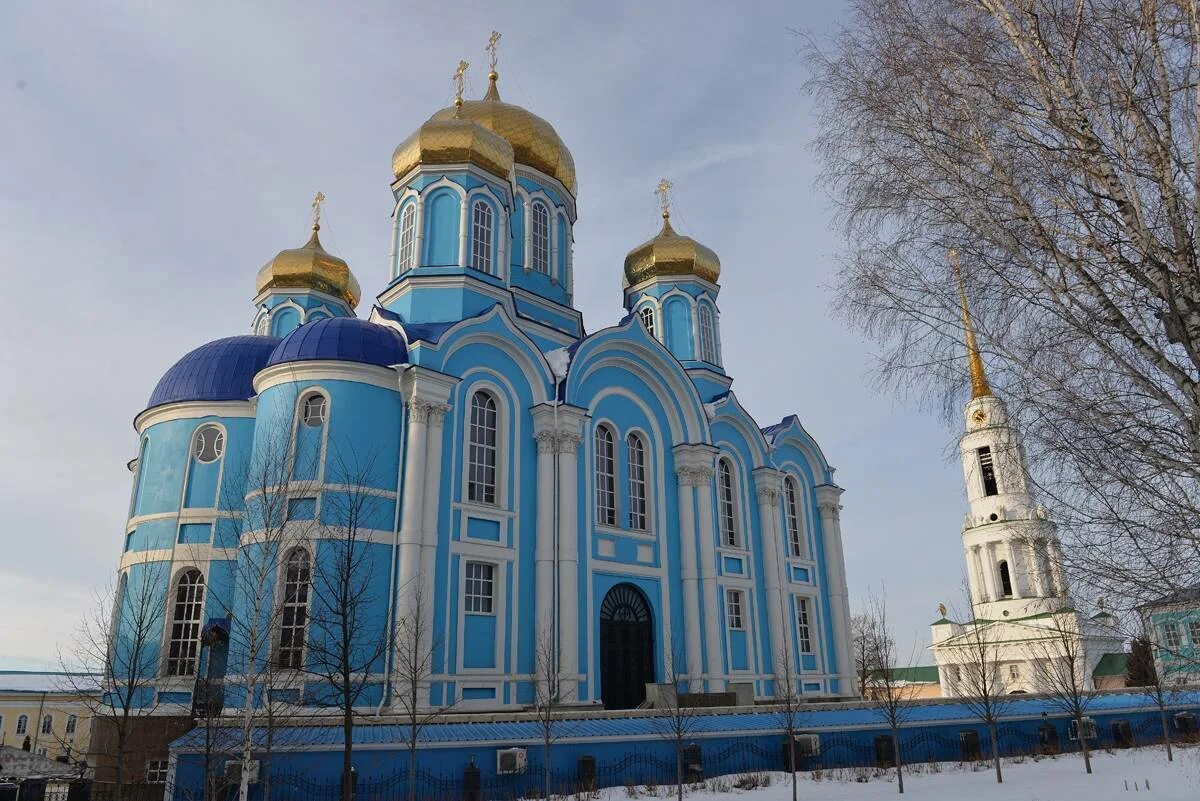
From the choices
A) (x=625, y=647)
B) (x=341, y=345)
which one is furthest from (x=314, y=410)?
(x=625, y=647)

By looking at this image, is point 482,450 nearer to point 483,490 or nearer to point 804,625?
point 483,490

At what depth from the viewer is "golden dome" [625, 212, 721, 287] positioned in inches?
1062

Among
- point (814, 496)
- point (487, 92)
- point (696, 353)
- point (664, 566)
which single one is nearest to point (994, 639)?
point (814, 496)

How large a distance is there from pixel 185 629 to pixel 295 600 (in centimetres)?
392

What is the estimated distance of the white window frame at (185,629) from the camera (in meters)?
16.4

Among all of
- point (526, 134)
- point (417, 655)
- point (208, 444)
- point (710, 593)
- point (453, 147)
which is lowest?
point (417, 655)

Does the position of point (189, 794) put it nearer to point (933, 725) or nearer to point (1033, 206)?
point (1033, 206)

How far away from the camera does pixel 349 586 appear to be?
13320 mm

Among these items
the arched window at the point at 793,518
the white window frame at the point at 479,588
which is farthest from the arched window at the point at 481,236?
the arched window at the point at 793,518

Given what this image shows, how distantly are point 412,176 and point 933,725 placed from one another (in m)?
16.5

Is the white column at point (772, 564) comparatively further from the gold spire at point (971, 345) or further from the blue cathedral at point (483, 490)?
the gold spire at point (971, 345)

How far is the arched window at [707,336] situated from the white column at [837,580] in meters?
5.29

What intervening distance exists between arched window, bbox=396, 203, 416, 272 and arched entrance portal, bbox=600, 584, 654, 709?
9039 mm

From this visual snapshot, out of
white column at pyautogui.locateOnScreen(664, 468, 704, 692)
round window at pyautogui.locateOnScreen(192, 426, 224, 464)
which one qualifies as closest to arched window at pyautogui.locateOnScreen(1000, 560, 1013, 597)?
white column at pyautogui.locateOnScreen(664, 468, 704, 692)
